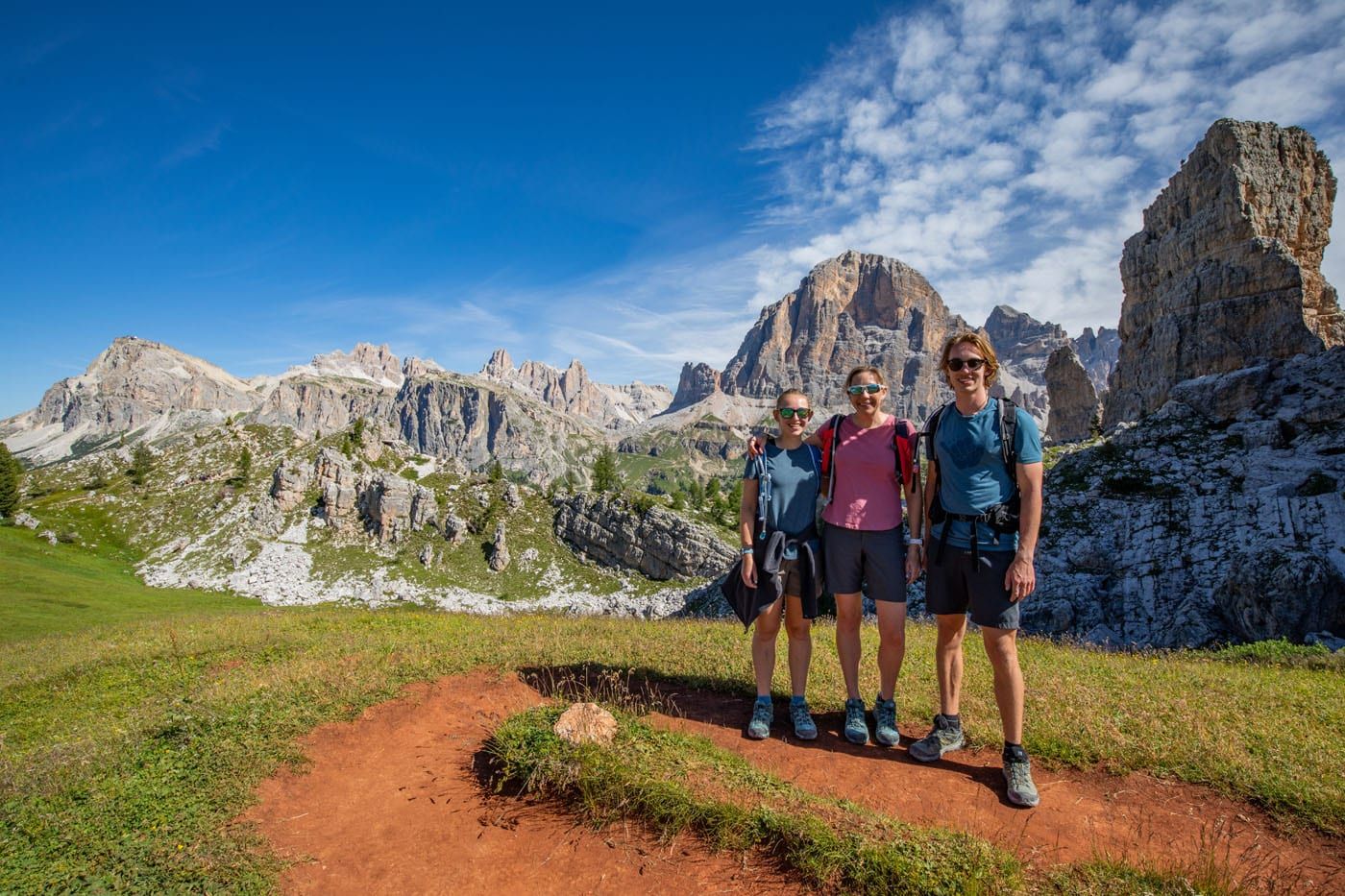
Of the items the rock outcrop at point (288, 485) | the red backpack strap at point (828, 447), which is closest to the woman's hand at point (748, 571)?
the red backpack strap at point (828, 447)

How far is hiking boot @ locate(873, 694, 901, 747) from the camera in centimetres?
644

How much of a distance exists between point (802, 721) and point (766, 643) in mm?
979

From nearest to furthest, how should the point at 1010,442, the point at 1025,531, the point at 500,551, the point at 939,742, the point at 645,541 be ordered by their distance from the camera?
the point at 1025,531
the point at 1010,442
the point at 939,742
the point at 500,551
the point at 645,541

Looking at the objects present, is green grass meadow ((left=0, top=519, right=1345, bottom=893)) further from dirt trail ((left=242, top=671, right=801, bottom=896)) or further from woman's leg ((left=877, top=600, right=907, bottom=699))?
woman's leg ((left=877, top=600, right=907, bottom=699))

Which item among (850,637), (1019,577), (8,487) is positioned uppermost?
(1019,577)

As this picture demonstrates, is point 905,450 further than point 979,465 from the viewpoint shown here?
Yes

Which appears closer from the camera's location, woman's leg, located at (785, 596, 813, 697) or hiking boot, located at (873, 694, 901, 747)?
hiking boot, located at (873, 694, 901, 747)

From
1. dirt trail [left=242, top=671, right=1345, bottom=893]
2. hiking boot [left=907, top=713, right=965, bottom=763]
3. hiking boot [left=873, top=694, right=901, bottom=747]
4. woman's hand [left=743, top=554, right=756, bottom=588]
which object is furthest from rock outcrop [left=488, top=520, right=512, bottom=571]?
hiking boot [left=907, top=713, right=965, bottom=763]

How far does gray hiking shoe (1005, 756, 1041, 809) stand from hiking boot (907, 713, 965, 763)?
2.43 ft

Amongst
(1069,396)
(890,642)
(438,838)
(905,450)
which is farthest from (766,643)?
(1069,396)

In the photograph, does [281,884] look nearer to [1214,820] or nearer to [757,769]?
[757,769]

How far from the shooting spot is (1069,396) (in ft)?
352

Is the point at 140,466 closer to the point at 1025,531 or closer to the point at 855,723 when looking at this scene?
the point at 855,723

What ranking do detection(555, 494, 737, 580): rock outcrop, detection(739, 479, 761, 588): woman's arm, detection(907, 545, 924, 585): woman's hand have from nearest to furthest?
detection(907, 545, 924, 585): woman's hand → detection(739, 479, 761, 588): woman's arm → detection(555, 494, 737, 580): rock outcrop
